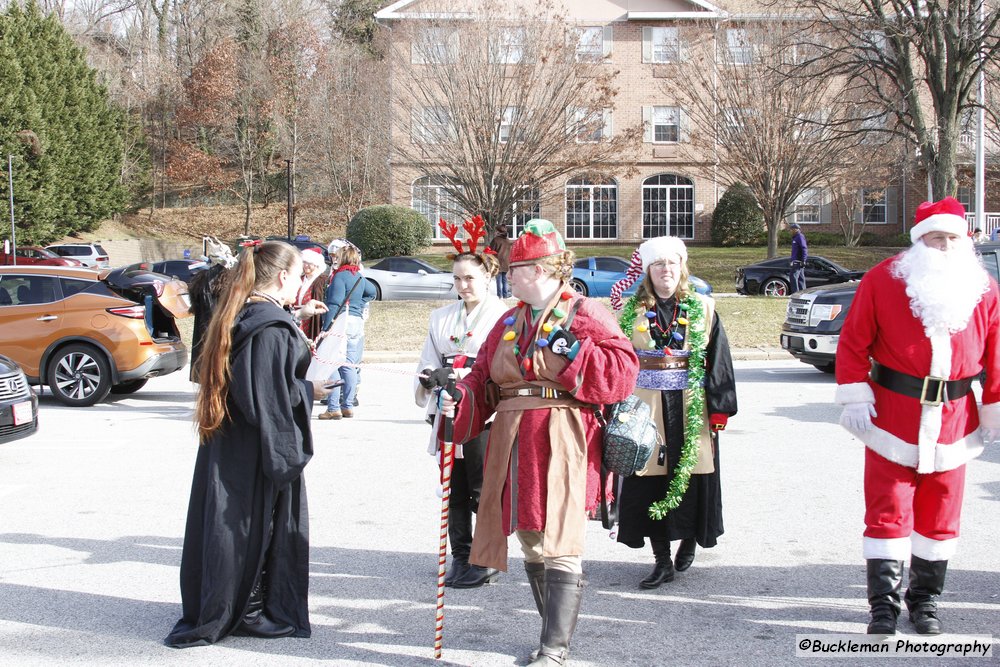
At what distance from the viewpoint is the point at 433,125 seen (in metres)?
25.6

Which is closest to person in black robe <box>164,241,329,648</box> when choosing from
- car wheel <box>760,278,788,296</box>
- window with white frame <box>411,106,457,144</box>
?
window with white frame <box>411,106,457,144</box>

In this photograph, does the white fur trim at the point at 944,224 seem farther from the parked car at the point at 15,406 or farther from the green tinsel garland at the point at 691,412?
the parked car at the point at 15,406

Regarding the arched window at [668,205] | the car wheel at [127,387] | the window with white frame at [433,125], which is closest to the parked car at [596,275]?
the window with white frame at [433,125]

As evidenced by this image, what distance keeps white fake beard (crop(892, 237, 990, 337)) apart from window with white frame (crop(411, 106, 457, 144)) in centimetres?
2150

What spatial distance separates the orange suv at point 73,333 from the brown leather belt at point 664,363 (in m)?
7.91

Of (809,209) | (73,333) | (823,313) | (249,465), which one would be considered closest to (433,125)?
(823,313)

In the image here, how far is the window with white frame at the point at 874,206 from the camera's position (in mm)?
41750

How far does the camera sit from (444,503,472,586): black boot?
5684 mm

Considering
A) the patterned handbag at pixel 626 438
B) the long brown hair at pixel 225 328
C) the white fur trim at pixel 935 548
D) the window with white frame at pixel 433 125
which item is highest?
the window with white frame at pixel 433 125

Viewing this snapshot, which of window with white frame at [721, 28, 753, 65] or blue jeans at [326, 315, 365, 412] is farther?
window with white frame at [721, 28, 753, 65]

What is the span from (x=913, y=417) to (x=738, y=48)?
25711 millimetres

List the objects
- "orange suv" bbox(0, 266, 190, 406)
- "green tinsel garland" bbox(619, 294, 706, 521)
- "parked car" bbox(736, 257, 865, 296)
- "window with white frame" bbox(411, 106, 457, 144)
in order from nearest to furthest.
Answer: "green tinsel garland" bbox(619, 294, 706, 521), "orange suv" bbox(0, 266, 190, 406), "window with white frame" bbox(411, 106, 457, 144), "parked car" bbox(736, 257, 865, 296)

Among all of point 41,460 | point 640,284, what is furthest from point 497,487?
point 41,460

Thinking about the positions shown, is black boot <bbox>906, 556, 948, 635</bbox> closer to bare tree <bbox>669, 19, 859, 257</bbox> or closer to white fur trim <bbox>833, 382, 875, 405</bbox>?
white fur trim <bbox>833, 382, 875, 405</bbox>
